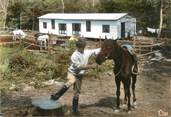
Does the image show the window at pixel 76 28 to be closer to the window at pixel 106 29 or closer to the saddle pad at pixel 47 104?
the window at pixel 106 29

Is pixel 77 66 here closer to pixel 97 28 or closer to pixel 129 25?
pixel 97 28

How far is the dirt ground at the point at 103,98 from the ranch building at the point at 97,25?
18.6 m

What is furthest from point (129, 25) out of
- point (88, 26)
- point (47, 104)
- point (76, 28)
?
point (47, 104)

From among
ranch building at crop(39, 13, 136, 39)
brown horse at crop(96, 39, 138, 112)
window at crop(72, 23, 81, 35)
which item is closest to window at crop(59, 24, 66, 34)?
ranch building at crop(39, 13, 136, 39)

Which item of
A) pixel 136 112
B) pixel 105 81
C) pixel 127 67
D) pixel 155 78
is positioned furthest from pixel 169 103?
pixel 155 78

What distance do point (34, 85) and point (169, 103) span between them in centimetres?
508

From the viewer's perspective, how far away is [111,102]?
10102mm

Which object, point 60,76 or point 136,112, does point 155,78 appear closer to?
→ point 60,76

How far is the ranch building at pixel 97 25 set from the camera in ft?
111

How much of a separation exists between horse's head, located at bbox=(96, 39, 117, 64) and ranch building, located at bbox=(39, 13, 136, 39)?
24.8 metres

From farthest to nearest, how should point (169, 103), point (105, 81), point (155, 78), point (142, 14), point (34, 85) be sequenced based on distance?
point (142, 14)
point (155, 78)
point (105, 81)
point (34, 85)
point (169, 103)

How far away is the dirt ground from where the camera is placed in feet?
28.9

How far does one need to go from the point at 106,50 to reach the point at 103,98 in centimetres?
287

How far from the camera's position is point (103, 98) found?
1064 cm
